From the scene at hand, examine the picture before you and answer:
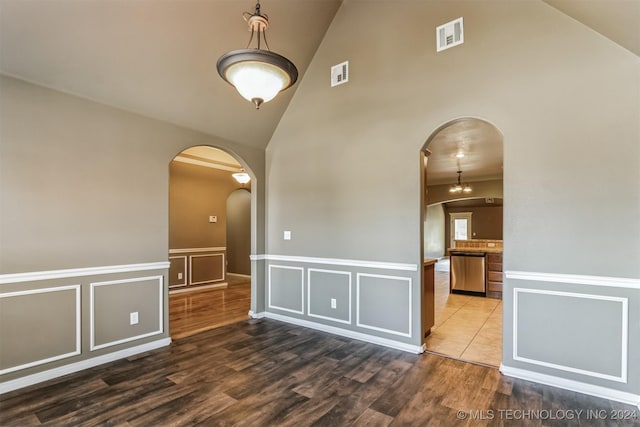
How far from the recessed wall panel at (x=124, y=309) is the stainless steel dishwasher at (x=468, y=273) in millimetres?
5732

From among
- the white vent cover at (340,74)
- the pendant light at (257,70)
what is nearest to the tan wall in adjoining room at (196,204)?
the white vent cover at (340,74)

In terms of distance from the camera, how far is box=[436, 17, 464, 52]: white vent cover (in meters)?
3.17

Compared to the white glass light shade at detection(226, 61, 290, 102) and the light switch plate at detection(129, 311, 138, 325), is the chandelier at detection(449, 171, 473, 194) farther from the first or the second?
the light switch plate at detection(129, 311, 138, 325)

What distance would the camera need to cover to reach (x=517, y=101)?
9.46ft

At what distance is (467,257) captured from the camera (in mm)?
6660

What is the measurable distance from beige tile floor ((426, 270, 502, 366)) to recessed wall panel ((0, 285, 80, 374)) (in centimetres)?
372

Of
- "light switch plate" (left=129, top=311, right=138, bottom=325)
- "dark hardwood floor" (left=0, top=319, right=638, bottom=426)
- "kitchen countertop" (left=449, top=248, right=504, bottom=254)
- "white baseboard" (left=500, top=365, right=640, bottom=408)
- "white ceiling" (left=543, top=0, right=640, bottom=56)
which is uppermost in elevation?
"white ceiling" (left=543, top=0, right=640, bottom=56)

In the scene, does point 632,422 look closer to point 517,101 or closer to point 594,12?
point 517,101

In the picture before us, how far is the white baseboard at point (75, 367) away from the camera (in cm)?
266

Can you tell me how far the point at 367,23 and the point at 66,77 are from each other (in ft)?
10.7

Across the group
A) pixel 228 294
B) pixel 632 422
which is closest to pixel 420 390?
pixel 632 422

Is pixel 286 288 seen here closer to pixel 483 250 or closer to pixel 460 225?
pixel 483 250

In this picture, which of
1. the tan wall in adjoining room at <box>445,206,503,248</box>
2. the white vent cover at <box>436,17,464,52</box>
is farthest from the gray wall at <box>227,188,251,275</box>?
the tan wall in adjoining room at <box>445,206,503,248</box>

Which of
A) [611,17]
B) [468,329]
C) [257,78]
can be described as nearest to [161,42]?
[257,78]
